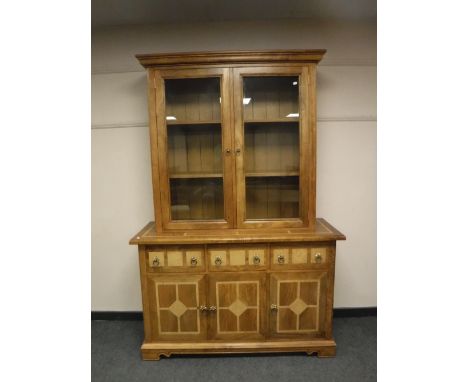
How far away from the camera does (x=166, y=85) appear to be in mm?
1570

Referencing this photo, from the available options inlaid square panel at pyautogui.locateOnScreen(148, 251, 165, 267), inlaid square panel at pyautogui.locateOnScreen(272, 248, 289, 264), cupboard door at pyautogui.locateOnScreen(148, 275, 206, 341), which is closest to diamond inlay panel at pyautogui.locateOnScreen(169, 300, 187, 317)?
cupboard door at pyautogui.locateOnScreen(148, 275, 206, 341)

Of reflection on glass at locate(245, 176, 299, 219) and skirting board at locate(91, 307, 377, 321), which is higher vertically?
reflection on glass at locate(245, 176, 299, 219)

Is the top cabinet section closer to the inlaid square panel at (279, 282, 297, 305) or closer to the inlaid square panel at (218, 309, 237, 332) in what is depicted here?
the inlaid square panel at (279, 282, 297, 305)

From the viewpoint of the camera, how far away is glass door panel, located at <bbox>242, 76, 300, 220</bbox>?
1.60 meters

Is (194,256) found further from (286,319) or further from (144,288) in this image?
(286,319)

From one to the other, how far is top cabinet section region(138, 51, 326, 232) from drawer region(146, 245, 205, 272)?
5.6 inches

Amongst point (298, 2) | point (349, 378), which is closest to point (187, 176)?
point (298, 2)

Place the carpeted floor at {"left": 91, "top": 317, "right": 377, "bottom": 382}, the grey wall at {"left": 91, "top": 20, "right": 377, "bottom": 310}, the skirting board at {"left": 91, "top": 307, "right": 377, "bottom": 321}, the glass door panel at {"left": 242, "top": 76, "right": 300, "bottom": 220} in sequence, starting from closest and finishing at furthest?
the carpeted floor at {"left": 91, "top": 317, "right": 377, "bottom": 382}, the glass door panel at {"left": 242, "top": 76, "right": 300, "bottom": 220}, the grey wall at {"left": 91, "top": 20, "right": 377, "bottom": 310}, the skirting board at {"left": 91, "top": 307, "right": 377, "bottom": 321}

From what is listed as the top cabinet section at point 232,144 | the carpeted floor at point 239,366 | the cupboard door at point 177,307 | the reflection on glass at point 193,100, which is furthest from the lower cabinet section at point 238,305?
the reflection on glass at point 193,100

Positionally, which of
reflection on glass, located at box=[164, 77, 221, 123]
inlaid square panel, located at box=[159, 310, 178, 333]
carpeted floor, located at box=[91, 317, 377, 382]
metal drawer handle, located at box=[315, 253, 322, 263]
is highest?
reflection on glass, located at box=[164, 77, 221, 123]

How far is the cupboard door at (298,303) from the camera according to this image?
A: 1567 millimetres

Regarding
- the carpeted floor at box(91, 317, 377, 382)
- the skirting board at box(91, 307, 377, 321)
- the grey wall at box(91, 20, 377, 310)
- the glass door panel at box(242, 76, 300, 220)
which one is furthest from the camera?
the skirting board at box(91, 307, 377, 321)

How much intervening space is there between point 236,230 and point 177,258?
1.31 ft

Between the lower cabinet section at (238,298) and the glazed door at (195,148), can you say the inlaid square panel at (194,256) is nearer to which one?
the lower cabinet section at (238,298)
